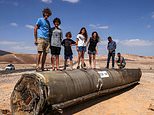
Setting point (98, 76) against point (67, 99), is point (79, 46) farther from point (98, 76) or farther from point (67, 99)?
point (67, 99)

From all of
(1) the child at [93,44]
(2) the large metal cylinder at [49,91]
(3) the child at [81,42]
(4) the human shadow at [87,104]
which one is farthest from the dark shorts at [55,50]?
(1) the child at [93,44]

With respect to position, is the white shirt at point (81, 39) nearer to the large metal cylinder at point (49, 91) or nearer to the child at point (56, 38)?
the child at point (56, 38)

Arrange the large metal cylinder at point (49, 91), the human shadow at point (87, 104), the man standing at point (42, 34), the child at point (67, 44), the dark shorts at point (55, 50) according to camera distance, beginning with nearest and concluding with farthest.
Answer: the large metal cylinder at point (49, 91) < the human shadow at point (87, 104) < the man standing at point (42, 34) < the dark shorts at point (55, 50) < the child at point (67, 44)

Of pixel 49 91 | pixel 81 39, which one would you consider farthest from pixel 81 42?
pixel 49 91

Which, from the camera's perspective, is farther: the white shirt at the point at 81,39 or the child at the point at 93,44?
the child at the point at 93,44

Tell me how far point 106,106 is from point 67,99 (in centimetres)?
221

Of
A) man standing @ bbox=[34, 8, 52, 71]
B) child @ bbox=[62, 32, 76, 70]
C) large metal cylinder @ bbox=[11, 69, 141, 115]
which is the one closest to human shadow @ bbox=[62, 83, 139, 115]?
large metal cylinder @ bbox=[11, 69, 141, 115]

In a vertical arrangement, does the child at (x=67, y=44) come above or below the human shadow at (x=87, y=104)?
above

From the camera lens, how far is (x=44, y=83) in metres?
6.36

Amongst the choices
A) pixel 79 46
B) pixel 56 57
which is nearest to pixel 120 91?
pixel 79 46

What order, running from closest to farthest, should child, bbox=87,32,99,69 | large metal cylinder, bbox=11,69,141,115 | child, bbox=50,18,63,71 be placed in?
large metal cylinder, bbox=11,69,141,115 → child, bbox=50,18,63,71 → child, bbox=87,32,99,69

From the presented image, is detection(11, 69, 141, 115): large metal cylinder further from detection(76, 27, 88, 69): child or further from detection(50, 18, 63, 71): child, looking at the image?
detection(76, 27, 88, 69): child

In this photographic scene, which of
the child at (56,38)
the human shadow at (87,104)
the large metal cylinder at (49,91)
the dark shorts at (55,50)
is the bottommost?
the human shadow at (87,104)

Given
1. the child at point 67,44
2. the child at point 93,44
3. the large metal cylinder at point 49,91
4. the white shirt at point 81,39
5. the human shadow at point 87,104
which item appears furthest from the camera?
the child at point 93,44
